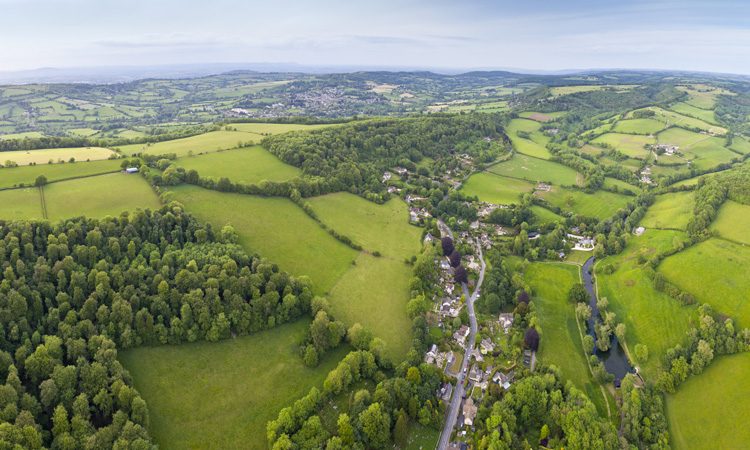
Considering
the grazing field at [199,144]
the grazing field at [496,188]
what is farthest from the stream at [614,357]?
the grazing field at [199,144]

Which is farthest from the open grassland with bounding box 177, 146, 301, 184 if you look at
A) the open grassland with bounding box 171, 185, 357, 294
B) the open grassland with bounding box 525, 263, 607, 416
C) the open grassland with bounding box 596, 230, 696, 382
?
the open grassland with bounding box 596, 230, 696, 382

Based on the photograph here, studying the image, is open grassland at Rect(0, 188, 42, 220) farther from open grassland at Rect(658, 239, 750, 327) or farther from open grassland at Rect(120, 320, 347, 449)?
open grassland at Rect(658, 239, 750, 327)

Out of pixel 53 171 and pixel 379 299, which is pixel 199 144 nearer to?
pixel 53 171

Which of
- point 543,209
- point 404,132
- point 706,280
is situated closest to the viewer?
point 706,280

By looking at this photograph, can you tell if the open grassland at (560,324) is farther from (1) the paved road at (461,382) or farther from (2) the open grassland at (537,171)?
(2) the open grassland at (537,171)

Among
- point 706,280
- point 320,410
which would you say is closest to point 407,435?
point 320,410

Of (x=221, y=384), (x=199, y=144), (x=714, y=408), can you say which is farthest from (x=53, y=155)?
(x=714, y=408)

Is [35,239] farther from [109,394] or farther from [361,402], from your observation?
[361,402]
